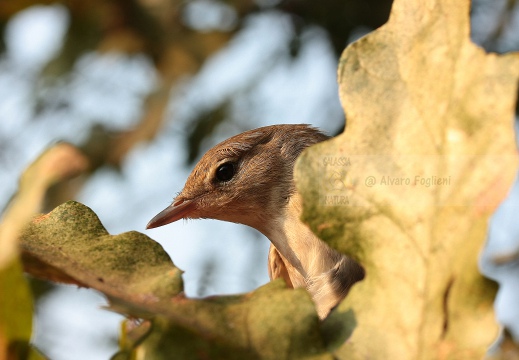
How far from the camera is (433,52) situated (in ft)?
2.00

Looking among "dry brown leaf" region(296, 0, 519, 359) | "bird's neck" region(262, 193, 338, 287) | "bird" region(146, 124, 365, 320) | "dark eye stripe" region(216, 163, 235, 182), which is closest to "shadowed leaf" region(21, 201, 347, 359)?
"dry brown leaf" region(296, 0, 519, 359)

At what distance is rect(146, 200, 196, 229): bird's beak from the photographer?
2199 mm

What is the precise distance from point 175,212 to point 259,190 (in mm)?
280

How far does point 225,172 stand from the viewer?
237 centimetres

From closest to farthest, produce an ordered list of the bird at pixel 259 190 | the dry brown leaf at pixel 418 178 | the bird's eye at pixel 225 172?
the dry brown leaf at pixel 418 178 → the bird at pixel 259 190 → the bird's eye at pixel 225 172

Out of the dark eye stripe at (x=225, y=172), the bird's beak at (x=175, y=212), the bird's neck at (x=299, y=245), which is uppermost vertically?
the dark eye stripe at (x=225, y=172)

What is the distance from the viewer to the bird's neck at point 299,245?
1822 mm

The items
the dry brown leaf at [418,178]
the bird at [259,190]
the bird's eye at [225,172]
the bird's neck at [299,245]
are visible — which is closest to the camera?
the dry brown leaf at [418,178]

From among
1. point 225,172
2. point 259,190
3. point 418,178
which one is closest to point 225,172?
point 225,172

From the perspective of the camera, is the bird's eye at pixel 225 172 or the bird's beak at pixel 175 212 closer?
the bird's beak at pixel 175 212

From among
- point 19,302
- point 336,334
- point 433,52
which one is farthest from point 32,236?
point 433,52

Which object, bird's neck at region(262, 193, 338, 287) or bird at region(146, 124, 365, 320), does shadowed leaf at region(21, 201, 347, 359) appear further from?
bird at region(146, 124, 365, 320)

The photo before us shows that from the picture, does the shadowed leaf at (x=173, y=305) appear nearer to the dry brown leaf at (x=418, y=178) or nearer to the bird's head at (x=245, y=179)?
the dry brown leaf at (x=418, y=178)

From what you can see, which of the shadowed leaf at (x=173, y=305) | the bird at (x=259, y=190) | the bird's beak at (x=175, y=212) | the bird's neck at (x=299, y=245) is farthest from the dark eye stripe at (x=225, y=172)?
the shadowed leaf at (x=173, y=305)
